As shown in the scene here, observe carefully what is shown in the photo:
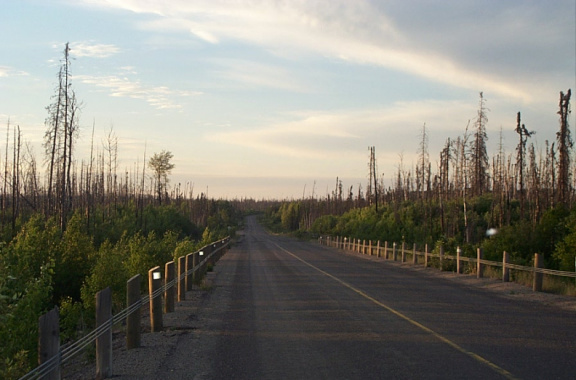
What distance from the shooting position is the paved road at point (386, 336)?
8.45m

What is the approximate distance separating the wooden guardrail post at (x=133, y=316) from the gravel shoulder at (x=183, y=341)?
162 millimetres

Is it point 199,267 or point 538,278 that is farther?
point 199,267

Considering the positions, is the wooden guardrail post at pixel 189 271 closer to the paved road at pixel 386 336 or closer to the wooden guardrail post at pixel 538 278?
the paved road at pixel 386 336

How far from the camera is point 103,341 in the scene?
8195 millimetres

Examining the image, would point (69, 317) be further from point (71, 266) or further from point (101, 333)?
point (101, 333)

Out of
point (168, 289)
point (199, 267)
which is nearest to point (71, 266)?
point (199, 267)

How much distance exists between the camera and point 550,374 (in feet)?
26.5

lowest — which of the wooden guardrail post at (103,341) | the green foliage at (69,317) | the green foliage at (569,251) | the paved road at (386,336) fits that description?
the green foliage at (69,317)

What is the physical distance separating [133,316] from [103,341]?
1.82 metres

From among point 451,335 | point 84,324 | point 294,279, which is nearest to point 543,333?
point 451,335

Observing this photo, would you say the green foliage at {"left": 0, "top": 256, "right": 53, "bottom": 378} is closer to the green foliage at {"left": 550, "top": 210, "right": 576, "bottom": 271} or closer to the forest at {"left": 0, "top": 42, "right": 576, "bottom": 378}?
the forest at {"left": 0, "top": 42, "right": 576, "bottom": 378}

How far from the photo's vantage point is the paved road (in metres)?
8.45

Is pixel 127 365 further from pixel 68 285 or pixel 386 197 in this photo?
pixel 386 197

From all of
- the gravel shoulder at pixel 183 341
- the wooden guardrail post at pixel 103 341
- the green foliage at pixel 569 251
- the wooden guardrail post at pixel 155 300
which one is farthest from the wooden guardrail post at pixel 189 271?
the green foliage at pixel 569 251
